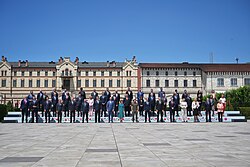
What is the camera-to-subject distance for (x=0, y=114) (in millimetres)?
24656

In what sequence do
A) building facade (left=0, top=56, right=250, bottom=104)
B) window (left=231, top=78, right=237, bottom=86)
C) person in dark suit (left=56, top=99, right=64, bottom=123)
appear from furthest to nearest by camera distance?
building facade (left=0, top=56, right=250, bottom=104)
window (left=231, top=78, right=237, bottom=86)
person in dark suit (left=56, top=99, right=64, bottom=123)

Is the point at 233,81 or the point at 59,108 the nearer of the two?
the point at 59,108

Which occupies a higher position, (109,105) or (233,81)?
(233,81)

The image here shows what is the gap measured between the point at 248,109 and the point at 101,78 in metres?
45.1

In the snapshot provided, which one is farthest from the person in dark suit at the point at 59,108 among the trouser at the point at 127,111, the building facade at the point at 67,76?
the building facade at the point at 67,76

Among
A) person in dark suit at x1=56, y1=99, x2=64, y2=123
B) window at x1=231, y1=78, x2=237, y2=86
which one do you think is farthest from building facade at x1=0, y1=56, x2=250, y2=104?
person in dark suit at x1=56, y1=99, x2=64, y2=123

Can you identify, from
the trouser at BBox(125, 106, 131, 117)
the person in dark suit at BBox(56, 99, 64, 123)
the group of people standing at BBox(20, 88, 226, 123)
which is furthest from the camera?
the trouser at BBox(125, 106, 131, 117)

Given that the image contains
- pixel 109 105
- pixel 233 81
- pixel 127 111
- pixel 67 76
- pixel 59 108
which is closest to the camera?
pixel 109 105

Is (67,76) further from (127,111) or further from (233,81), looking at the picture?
(127,111)

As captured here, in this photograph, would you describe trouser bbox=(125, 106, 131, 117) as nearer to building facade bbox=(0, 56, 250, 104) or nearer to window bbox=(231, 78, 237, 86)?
building facade bbox=(0, 56, 250, 104)

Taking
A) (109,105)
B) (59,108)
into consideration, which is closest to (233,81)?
(109,105)

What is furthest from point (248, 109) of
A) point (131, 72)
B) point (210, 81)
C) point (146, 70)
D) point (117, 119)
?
point (131, 72)

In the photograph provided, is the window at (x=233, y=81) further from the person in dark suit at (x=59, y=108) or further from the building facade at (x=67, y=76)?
the person in dark suit at (x=59, y=108)

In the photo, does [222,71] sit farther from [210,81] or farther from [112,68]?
[112,68]
